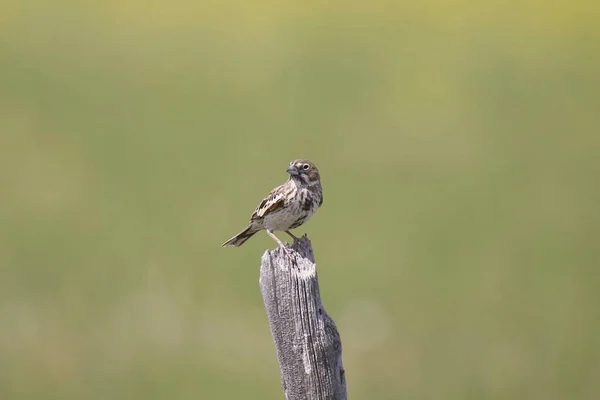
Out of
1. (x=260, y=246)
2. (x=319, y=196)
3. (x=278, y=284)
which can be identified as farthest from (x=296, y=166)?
(x=260, y=246)

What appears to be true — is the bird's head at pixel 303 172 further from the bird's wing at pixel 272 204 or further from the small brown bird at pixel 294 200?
the bird's wing at pixel 272 204

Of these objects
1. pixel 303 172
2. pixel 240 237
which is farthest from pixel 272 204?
pixel 240 237

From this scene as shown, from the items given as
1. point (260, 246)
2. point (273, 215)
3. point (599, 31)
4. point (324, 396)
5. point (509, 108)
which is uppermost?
point (599, 31)

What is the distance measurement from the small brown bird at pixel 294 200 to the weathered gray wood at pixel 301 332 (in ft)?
5.93

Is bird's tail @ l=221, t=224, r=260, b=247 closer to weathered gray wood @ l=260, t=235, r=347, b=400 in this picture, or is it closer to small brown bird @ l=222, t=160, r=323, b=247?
small brown bird @ l=222, t=160, r=323, b=247

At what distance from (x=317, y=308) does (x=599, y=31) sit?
746 cm

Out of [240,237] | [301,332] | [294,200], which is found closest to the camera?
[301,332]

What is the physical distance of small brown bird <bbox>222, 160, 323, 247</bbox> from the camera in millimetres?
5594

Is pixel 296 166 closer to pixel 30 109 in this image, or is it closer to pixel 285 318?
pixel 285 318

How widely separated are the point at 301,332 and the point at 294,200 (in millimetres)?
1963

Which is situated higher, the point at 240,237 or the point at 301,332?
the point at 240,237

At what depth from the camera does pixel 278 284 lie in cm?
374

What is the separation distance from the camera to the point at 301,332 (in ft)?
12.2

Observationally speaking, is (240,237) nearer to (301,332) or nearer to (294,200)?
(294,200)
